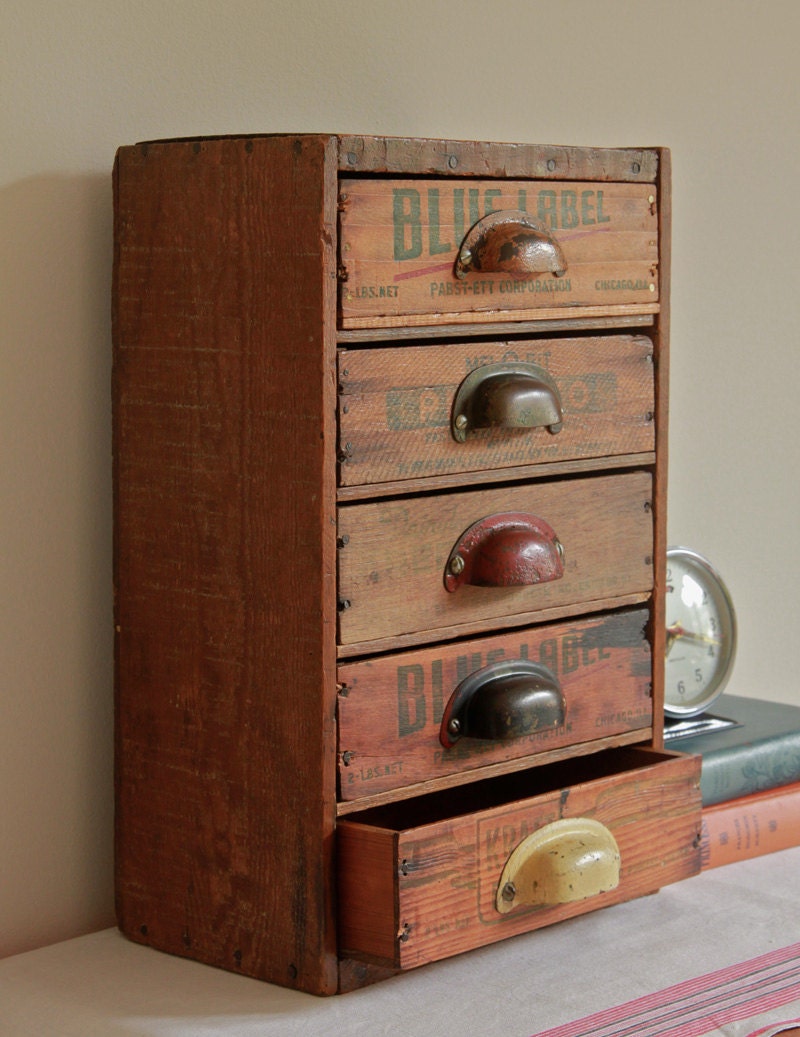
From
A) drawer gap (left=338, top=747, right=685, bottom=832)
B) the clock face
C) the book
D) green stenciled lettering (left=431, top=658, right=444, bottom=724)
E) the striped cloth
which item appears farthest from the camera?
the clock face

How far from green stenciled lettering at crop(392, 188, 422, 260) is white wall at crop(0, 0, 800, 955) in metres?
0.29

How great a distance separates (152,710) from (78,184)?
438mm

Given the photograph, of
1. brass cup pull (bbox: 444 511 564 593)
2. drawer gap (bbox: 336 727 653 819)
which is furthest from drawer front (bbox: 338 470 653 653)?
drawer gap (bbox: 336 727 653 819)

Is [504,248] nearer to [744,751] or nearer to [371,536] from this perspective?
[371,536]

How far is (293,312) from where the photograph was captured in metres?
1.12

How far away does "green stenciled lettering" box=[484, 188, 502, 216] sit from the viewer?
120 cm

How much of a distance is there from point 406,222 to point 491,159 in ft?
0.34

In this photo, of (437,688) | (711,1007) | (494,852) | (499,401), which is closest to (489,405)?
(499,401)

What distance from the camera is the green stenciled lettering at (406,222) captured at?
44.9 inches

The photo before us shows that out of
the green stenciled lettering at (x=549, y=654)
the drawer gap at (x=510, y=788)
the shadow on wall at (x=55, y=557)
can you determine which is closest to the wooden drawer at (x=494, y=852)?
the drawer gap at (x=510, y=788)

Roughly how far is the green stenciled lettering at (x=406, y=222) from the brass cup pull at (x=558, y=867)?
47 centimetres

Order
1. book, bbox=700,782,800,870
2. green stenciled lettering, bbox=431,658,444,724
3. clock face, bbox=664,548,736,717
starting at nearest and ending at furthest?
1. green stenciled lettering, bbox=431,658,444,724
2. book, bbox=700,782,800,870
3. clock face, bbox=664,548,736,717

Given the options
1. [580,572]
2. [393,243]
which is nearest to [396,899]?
[580,572]

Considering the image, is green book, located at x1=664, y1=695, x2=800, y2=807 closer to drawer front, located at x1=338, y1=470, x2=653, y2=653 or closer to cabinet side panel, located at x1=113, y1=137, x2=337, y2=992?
drawer front, located at x1=338, y1=470, x2=653, y2=653
